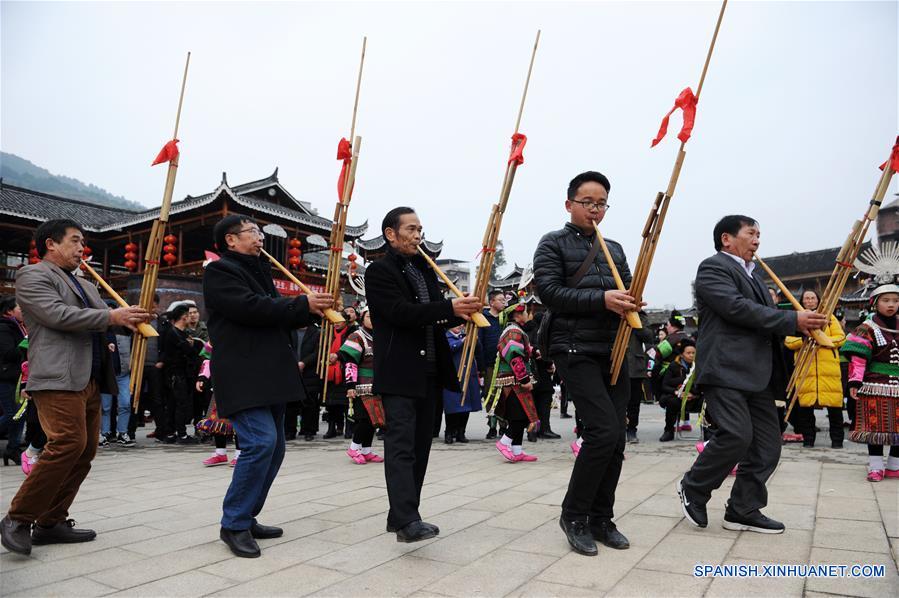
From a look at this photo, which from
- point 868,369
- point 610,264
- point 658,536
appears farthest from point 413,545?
point 868,369

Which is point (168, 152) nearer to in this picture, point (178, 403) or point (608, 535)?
point (608, 535)

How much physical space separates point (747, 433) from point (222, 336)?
9.51 feet

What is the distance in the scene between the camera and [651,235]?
3398 mm

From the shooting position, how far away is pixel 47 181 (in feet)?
331

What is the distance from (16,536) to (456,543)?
2.21m

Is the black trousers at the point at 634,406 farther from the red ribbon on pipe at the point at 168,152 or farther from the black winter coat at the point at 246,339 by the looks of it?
the red ribbon on pipe at the point at 168,152

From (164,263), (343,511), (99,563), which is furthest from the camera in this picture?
(164,263)

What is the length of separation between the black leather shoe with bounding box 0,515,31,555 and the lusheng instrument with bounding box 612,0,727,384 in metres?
3.10

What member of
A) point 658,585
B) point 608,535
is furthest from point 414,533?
point 658,585

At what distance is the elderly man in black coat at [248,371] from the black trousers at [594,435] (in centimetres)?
140

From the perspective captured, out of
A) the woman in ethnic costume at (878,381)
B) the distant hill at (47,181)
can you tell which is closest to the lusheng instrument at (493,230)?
the woman in ethnic costume at (878,381)

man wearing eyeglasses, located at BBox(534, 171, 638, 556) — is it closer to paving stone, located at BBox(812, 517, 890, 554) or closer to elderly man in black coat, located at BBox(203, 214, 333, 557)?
paving stone, located at BBox(812, 517, 890, 554)

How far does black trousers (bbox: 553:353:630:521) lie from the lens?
314 cm

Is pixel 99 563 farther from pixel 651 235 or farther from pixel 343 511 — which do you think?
pixel 651 235
